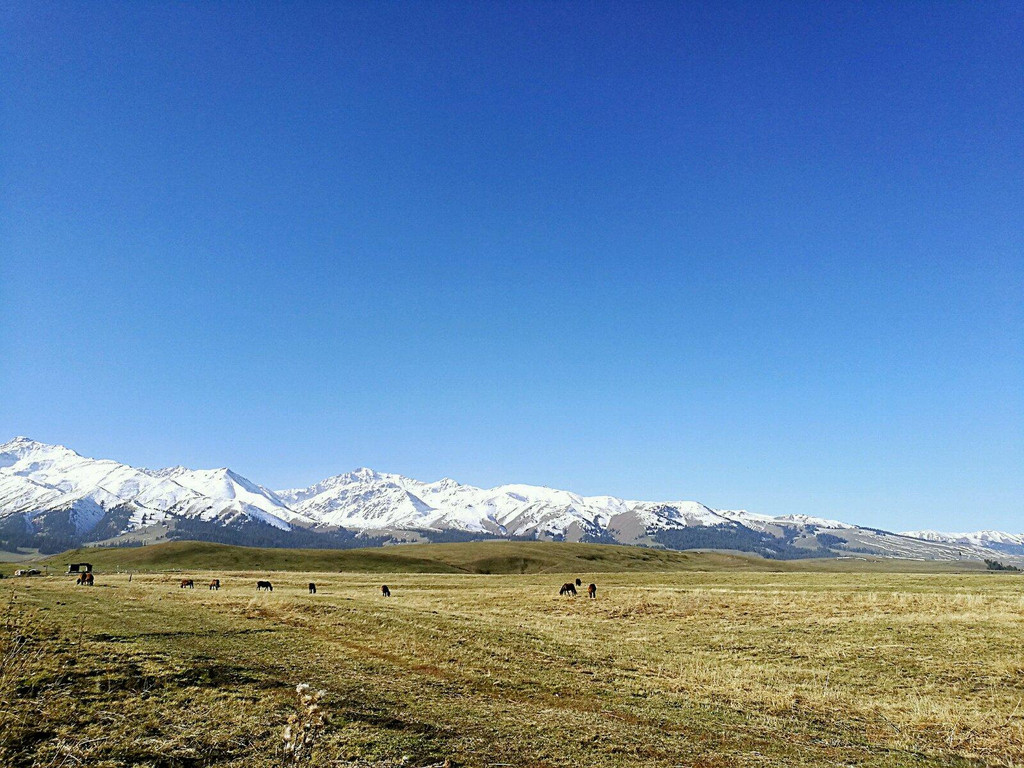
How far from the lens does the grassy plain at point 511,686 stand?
41.9 ft

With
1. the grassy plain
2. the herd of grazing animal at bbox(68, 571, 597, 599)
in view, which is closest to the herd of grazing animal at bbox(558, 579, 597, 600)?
the herd of grazing animal at bbox(68, 571, 597, 599)

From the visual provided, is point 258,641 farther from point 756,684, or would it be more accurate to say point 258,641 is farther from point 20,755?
point 756,684

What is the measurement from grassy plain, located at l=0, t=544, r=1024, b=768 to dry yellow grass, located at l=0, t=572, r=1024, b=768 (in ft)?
0.31

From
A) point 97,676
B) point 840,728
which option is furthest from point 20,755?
point 840,728

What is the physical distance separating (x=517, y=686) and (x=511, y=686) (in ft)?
0.73

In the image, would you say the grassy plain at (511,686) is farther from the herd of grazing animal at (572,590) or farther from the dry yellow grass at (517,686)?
the herd of grazing animal at (572,590)

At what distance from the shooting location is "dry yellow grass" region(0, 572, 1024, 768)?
12836 millimetres

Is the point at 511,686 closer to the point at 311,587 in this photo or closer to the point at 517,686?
the point at 517,686

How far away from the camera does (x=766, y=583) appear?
64250 millimetres

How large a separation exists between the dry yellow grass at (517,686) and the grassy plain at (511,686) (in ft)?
0.31

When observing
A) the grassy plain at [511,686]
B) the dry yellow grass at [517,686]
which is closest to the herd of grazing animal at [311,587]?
the dry yellow grass at [517,686]

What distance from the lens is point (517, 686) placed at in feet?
67.5

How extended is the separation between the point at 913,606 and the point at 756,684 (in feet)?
84.4

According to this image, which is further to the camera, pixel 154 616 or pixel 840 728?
pixel 154 616
